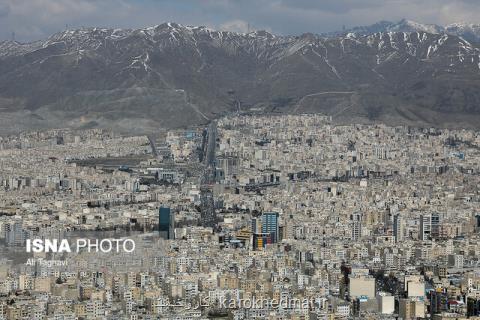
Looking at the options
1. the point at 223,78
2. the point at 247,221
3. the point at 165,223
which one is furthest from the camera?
the point at 223,78

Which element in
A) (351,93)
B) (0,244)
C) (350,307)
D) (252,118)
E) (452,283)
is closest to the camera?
(350,307)

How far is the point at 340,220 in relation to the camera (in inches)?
960

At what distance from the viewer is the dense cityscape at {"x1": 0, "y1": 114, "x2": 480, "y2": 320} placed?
646 inches

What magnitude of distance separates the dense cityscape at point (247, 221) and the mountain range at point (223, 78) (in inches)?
87.4

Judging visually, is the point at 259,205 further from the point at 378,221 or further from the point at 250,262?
the point at 250,262

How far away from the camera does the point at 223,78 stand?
50.4m

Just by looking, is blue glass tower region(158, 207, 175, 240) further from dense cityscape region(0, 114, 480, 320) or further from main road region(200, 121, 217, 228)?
main road region(200, 121, 217, 228)

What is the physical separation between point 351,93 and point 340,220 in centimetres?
2128

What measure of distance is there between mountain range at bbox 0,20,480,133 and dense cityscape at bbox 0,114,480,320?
222cm

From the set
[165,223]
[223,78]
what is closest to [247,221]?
[165,223]

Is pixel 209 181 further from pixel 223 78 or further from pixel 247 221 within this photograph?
pixel 223 78

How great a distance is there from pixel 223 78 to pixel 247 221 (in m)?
26.8

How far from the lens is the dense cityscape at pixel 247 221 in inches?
646

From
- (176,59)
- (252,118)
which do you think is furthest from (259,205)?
(176,59)
